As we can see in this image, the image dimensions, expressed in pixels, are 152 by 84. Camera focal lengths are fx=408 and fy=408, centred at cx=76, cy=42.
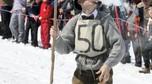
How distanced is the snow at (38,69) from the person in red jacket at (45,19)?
59cm

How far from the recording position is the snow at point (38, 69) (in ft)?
24.2

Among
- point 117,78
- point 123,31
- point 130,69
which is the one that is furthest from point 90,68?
point 123,31

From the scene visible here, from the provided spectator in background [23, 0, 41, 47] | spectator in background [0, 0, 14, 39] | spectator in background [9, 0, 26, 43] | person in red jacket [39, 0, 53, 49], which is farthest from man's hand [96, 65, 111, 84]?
spectator in background [0, 0, 14, 39]

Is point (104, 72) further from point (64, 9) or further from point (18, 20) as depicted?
point (64, 9)

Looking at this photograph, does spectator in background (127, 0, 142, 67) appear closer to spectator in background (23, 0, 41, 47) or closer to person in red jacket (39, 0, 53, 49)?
person in red jacket (39, 0, 53, 49)

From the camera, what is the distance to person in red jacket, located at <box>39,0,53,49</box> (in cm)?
1124

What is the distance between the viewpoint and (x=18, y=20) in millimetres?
12430

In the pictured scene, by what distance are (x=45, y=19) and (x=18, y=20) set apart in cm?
136

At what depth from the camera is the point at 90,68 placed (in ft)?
12.8

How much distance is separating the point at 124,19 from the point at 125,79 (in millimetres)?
3170

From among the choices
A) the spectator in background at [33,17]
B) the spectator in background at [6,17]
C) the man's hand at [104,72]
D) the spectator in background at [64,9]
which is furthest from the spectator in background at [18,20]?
the man's hand at [104,72]

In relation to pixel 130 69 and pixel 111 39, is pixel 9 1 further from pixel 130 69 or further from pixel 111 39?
pixel 111 39

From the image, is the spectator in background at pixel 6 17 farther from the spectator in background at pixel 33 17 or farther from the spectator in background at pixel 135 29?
the spectator in background at pixel 135 29

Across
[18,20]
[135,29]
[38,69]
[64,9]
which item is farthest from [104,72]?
[64,9]
